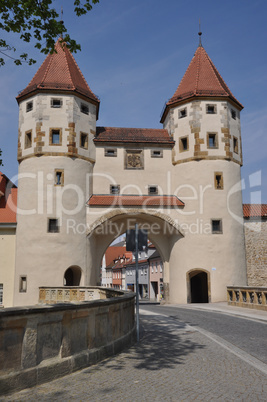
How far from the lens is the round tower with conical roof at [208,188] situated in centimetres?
2736

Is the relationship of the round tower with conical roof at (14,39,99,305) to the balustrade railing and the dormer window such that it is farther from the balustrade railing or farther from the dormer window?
the balustrade railing

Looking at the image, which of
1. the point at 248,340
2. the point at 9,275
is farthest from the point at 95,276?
the point at 248,340

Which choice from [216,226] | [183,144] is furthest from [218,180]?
[183,144]

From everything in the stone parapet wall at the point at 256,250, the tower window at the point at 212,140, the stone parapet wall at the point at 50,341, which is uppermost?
the tower window at the point at 212,140

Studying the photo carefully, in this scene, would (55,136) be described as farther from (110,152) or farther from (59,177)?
(110,152)

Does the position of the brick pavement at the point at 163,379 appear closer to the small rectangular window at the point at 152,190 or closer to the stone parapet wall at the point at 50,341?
the stone parapet wall at the point at 50,341

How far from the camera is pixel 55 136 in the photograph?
90.8 ft

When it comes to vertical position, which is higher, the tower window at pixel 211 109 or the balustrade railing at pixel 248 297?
the tower window at pixel 211 109

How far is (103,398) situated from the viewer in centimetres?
495

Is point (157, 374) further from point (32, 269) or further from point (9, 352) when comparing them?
point (32, 269)

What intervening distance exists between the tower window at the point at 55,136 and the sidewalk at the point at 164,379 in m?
21.1

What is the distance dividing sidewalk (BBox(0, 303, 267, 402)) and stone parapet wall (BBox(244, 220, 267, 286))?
21607 millimetres

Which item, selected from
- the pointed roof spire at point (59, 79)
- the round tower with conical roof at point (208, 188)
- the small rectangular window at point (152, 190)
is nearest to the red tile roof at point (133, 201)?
the small rectangular window at point (152, 190)

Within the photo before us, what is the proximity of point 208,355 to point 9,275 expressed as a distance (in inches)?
864
